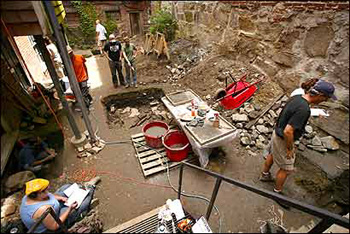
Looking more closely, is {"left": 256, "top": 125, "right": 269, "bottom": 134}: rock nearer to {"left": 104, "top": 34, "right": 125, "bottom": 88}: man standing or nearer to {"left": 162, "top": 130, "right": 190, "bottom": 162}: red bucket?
{"left": 162, "top": 130, "right": 190, "bottom": 162}: red bucket

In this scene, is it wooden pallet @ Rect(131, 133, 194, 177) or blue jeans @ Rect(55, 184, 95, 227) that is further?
wooden pallet @ Rect(131, 133, 194, 177)

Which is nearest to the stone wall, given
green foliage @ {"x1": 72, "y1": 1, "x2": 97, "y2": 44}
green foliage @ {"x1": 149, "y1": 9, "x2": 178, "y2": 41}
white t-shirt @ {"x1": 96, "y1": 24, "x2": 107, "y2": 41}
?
green foliage @ {"x1": 149, "y1": 9, "x2": 178, "y2": 41}

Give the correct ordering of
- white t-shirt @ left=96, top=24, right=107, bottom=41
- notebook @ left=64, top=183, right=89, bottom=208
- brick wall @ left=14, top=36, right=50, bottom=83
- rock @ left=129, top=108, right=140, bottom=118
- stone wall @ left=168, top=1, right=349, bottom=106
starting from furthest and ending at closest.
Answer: white t-shirt @ left=96, top=24, right=107, bottom=41 < brick wall @ left=14, top=36, right=50, bottom=83 < rock @ left=129, top=108, right=140, bottom=118 < stone wall @ left=168, top=1, right=349, bottom=106 < notebook @ left=64, top=183, right=89, bottom=208

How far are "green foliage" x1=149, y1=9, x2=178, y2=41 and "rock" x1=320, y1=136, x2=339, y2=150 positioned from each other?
7731 millimetres

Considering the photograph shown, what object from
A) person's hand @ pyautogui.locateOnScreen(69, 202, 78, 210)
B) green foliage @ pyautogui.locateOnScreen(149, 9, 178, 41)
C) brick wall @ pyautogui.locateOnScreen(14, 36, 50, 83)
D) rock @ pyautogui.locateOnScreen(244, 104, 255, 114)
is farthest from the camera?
green foliage @ pyautogui.locateOnScreen(149, 9, 178, 41)

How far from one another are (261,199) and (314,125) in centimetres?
227

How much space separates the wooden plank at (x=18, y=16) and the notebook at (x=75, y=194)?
260 cm

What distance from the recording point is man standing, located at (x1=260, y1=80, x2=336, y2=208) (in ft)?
7.36

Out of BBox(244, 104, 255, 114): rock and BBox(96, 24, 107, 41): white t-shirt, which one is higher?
BBox(96, 24, 107, 41): white t-shirt

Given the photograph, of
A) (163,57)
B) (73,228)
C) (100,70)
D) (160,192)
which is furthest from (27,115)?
(163,57)

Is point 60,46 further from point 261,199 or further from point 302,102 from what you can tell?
point 261,199

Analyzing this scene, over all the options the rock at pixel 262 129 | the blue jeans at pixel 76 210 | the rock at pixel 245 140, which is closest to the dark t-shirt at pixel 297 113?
the rock at pixel 245 140

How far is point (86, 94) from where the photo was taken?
17.6 ft

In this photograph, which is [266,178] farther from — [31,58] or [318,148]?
[31,58]
